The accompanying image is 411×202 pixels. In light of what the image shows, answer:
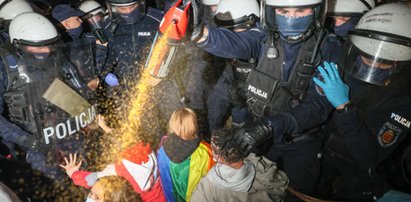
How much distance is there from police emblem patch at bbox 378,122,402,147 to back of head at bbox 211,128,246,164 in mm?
1246

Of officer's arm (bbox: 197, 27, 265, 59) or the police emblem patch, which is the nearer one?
the police emblem patch

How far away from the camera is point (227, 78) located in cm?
484

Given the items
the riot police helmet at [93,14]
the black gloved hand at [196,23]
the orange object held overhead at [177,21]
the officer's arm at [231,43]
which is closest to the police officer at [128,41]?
the riot police helmet at [93,14]

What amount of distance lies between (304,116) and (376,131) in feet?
2.12

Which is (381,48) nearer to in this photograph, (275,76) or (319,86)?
(319,86)

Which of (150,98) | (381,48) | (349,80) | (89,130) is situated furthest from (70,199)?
(381,48)

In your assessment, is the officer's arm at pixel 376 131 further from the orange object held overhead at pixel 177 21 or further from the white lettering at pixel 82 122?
the white lettering at pixel 82 122

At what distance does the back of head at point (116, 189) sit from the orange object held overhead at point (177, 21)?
1.52 meters

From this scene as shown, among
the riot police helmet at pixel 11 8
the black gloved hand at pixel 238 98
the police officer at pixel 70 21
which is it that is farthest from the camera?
the police officer at pixel 70 21

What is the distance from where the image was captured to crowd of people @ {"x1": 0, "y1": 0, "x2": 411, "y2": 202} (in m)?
2.96

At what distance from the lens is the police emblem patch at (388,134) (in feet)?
9.42

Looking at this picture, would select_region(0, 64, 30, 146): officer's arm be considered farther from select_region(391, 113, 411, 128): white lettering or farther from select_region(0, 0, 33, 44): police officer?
select_region(391, 113, 411, 128): white lettering

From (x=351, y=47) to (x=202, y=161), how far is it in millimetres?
1903

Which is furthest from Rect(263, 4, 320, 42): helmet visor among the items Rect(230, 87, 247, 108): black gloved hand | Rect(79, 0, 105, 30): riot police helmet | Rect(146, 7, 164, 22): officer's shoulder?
Rect(79, 0, 105, 30): riot police helmet
